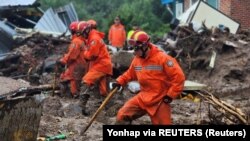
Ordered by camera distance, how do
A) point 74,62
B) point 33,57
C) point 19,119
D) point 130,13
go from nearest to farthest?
point 19,119 → point 74,62 → point 33,57 → point 130,13

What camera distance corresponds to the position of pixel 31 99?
22.1ft

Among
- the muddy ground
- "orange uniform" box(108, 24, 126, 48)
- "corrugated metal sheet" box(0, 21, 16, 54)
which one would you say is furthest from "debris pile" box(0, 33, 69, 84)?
"orange uniform" box(108, 24, 126, 48)

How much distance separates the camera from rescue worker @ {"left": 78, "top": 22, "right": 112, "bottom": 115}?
10.2 metres

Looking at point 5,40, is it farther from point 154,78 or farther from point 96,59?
point 154,78

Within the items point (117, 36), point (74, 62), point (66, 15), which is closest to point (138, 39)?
point (74, 62)

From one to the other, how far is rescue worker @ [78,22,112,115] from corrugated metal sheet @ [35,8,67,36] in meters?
9.39

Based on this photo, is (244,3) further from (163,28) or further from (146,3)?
(146,3)

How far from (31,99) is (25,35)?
36.9ft

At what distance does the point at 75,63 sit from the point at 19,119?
15.6 feet

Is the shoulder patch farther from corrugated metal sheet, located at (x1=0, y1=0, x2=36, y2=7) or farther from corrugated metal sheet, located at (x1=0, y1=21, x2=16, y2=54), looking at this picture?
corrugated metal sheet, located at (x1=0, y1=0, x2=36, y2=7)

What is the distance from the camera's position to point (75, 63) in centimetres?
1143

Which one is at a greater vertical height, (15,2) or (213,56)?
(15,2)

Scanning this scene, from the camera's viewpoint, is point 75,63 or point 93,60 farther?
point 75,63

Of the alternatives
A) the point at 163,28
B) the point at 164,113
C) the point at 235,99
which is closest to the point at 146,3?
the point at 163,28
